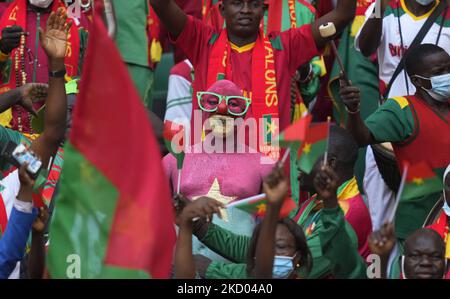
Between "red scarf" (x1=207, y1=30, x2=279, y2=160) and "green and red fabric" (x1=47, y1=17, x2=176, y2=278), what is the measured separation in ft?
9.46

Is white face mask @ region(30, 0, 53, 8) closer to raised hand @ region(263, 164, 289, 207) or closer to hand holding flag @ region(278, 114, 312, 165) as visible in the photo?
hand holding flag @ region(278, 114, 312, 165)

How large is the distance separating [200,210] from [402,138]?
2.08 meters

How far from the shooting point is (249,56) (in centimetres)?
853

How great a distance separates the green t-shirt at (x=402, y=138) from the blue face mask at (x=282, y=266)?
4.77 feet

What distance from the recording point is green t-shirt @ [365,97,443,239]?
8.16 m

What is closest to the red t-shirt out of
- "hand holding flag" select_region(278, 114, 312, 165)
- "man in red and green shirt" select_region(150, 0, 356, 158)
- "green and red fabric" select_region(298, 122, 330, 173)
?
"man in red and green shirt" select_region(150, 0, 356, 158)

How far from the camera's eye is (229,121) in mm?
7742

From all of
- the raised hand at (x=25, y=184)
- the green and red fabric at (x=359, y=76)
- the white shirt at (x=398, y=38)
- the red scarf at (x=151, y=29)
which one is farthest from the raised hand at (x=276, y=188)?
the red scarf at (x=151, y=29)

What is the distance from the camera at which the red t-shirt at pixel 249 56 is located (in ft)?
27.9

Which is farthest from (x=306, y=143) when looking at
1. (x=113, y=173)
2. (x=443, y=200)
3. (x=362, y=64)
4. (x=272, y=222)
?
(x=362, y=64)

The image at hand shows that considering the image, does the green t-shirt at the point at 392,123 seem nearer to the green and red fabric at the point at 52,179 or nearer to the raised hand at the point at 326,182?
the raised hand at the point at 326,182

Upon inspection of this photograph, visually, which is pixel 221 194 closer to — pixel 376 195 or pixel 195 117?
pixel 195 117

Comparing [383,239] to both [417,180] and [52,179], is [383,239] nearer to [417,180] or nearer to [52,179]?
[417,180]

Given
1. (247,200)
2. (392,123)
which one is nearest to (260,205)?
(247,200)
